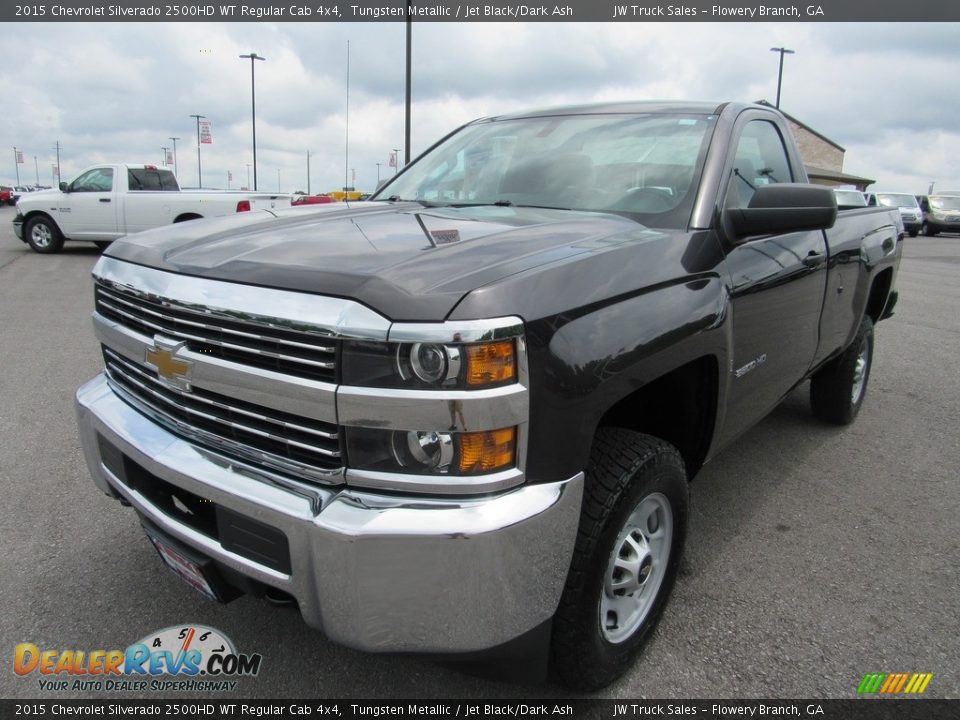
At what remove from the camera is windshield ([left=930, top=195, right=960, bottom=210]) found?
31.0 metres

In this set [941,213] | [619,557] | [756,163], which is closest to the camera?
[619,557]

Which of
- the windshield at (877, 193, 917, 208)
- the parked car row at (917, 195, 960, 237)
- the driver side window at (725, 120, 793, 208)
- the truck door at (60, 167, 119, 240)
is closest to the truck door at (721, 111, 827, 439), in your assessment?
the driver side window at (725, 120, 793, 208)

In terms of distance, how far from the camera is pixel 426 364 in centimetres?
154

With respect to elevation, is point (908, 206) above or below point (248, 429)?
below

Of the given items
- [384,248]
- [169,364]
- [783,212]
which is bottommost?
[169,364]

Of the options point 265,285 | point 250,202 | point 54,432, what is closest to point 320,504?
point 265,285

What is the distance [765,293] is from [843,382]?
6.95 ft

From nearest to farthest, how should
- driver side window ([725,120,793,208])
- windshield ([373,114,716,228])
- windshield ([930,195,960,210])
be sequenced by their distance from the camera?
windshield ([373,114,716,228])
driver side window ([725,120,793,208])
windshield ([930,195,960,210])

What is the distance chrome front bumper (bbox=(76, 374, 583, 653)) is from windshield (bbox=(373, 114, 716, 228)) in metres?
1.31

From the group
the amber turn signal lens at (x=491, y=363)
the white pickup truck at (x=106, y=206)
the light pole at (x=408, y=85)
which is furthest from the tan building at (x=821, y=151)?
the amber turn signal lens at (x=491, y=363)

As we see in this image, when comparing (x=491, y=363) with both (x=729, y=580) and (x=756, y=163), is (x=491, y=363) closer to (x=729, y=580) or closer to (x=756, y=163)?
(x=729, y=580)

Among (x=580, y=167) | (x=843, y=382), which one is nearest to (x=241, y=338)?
(x=580, y=167)

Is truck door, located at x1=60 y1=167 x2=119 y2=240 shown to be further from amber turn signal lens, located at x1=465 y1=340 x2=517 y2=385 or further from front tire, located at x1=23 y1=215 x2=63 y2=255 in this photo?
amber turn signal lens, located at x1=465 y1=340 x2=517 y2=385

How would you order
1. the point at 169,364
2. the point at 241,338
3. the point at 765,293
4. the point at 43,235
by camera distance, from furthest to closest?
the point at 43,235 < the point at 765,293 < the point at 169,364 < the point at 241,338
